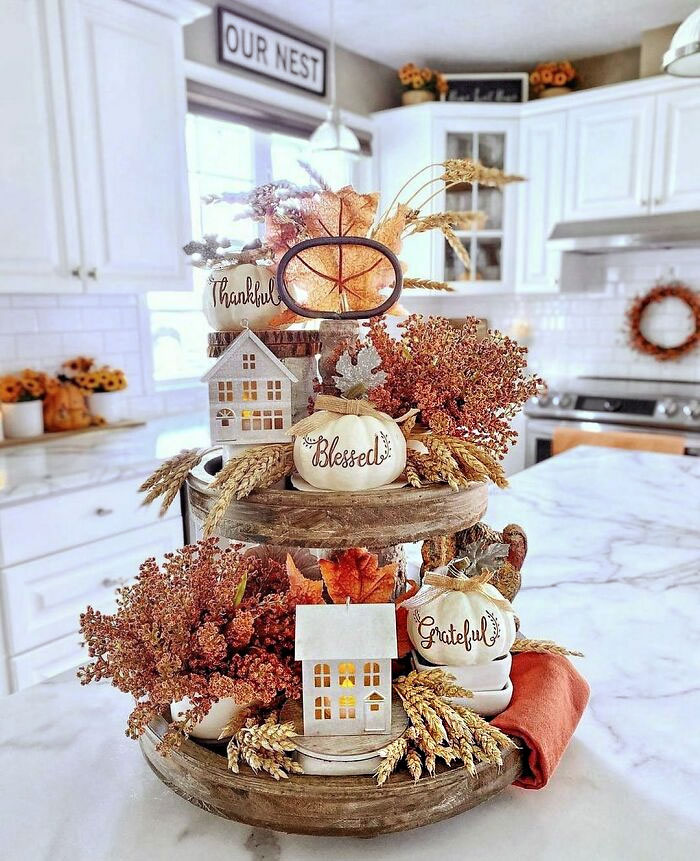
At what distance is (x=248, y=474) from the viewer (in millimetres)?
652

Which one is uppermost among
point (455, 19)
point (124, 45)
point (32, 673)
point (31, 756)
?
point (455, 19)

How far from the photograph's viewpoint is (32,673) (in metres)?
1.85

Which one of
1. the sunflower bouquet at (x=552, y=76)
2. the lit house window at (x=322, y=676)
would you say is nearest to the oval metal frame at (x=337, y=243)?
the lit house window at (x=322, y=676)

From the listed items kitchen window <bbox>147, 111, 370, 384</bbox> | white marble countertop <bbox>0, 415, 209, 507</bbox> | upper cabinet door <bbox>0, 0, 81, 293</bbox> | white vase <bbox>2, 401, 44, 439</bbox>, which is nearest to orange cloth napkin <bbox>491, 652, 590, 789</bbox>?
white marble countertop <bbox>0, 415, 209, 507</bbox>

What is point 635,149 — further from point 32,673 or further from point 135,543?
point 32,673

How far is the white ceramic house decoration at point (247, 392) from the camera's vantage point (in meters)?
0.71

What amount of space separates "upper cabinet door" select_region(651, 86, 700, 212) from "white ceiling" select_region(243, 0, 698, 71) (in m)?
0.39

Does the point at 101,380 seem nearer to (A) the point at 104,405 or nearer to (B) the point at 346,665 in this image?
(A) the point at 104,405

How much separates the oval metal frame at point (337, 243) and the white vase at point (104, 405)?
7.00 feet

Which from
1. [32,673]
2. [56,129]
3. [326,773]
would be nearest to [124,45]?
[56,129]

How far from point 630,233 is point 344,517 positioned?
3.10 meters

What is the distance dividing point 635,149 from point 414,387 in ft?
10.6

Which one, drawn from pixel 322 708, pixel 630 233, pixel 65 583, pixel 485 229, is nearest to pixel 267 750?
pixel 322 708

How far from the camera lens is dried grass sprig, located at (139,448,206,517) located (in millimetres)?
748
